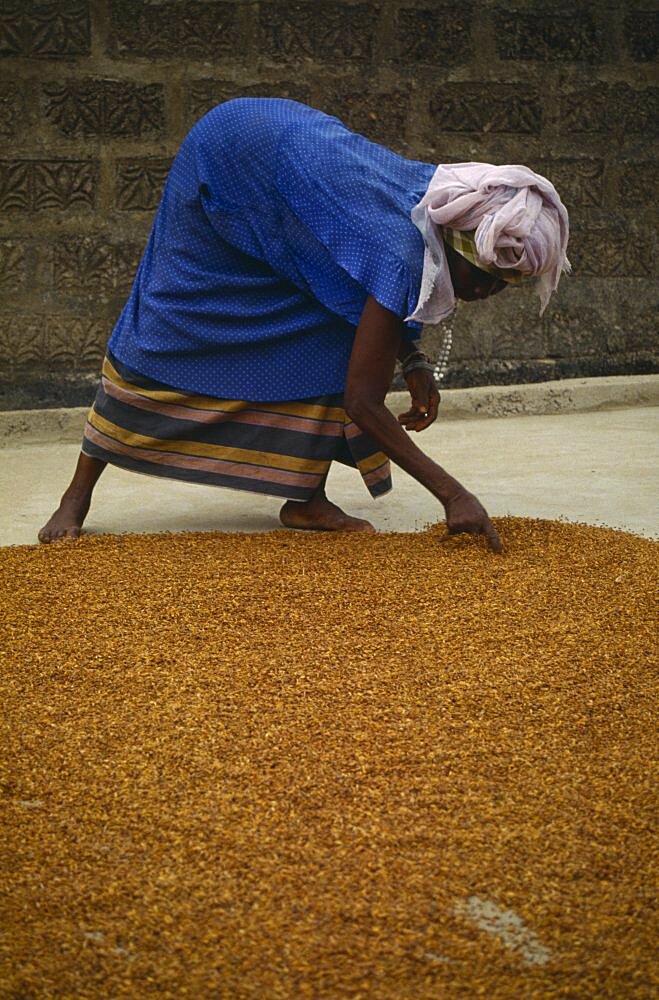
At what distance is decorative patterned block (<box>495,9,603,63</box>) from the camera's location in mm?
5633

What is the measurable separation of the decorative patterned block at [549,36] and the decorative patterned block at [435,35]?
0.60ft

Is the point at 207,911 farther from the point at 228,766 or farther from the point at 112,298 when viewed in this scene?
the point at 112,298

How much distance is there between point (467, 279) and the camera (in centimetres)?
311

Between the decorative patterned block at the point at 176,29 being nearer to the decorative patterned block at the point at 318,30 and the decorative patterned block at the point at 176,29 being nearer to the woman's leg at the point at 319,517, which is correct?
the decorative patterned block at the point at 318,30

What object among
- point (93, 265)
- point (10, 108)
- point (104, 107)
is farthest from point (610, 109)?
point (10, 108)

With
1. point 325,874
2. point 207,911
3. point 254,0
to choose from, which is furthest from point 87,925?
point 254,0

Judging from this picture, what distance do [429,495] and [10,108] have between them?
8.39 feet

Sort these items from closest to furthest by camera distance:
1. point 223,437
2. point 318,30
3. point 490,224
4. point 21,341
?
point 490,224
point 223,437
point 21,341
point 318,30

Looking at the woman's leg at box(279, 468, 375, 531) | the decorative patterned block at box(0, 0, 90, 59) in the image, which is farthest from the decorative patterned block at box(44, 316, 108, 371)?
the woman's leg at box(279, 468, 375, 531)

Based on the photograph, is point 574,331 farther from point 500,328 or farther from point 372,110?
point 372,110

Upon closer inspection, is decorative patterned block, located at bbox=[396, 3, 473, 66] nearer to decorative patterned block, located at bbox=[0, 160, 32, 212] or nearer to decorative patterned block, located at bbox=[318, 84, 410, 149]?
decorative patterned block, located at bbox=[318, 84, 410, 149]

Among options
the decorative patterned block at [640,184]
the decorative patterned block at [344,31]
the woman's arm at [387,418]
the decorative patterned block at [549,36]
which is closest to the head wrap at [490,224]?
the woman's arm at [387,418]

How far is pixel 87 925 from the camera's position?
1.51 meters

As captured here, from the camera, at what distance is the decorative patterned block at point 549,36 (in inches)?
222
